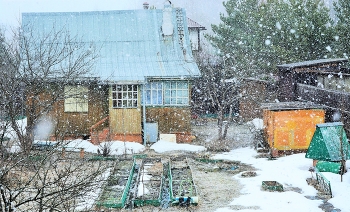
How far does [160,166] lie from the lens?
1527 centimetres

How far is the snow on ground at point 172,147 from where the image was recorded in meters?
17.9

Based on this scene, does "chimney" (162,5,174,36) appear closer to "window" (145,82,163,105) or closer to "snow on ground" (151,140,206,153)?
"window" (145,82,163,105)

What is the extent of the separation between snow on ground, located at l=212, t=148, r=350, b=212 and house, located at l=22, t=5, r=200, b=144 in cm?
447

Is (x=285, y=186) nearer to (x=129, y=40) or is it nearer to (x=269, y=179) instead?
(x=269, y=179)

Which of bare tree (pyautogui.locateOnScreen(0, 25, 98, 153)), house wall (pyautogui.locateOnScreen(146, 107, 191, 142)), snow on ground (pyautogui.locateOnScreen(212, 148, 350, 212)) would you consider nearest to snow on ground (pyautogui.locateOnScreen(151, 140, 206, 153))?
house wall (pyautogui.locateOnScreen(146, 107, 191, 142))

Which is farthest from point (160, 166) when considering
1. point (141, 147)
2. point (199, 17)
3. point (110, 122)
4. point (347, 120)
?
point (199, 17)

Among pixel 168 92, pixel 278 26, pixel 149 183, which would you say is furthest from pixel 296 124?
pixel 278 26

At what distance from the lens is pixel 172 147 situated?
59.7 ft

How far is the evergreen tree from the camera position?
2478 cm

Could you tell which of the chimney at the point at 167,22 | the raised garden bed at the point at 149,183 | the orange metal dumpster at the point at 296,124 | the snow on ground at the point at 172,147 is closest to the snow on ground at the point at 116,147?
the snow on ground at the point at 172,147

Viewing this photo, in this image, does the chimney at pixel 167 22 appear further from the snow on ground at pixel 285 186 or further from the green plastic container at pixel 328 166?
the green plastic container at pixel 328 166

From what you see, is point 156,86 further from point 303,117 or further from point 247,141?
point 303,117

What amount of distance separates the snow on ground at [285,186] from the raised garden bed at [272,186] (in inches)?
7.8

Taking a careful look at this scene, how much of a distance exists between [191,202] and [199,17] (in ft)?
286
